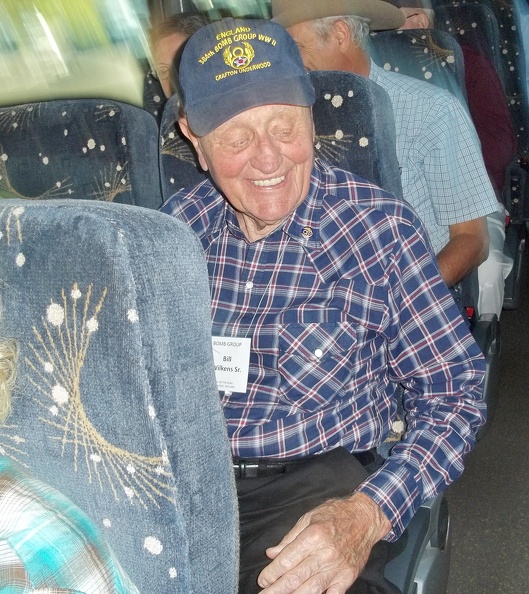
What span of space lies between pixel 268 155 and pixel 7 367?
0.63 metres

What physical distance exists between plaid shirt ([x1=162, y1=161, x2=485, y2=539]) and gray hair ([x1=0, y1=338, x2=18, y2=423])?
495 mm

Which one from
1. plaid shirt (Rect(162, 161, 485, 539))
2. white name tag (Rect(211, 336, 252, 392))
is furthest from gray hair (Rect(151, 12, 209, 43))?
white name tag (Rect(211, 336, 252, 392))

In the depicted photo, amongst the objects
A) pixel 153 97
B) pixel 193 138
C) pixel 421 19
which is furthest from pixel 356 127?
pixel 421 19

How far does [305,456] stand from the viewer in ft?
4.01

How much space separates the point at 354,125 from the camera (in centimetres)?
143

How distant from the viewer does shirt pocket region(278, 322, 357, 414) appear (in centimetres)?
123

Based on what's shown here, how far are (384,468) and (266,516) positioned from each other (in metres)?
0.22

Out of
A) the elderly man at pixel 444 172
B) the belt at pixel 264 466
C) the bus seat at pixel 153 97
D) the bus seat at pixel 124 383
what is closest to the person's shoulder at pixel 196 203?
the belt at pixel 264 466

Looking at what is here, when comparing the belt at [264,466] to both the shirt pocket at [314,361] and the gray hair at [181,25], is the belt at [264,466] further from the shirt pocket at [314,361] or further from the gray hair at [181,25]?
the gray hair at [181,25]

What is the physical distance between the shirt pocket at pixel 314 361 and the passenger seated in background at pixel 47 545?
1.68ft

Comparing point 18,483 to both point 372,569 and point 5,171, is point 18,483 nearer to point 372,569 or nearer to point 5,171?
point 372,569

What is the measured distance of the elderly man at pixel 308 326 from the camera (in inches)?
46.4

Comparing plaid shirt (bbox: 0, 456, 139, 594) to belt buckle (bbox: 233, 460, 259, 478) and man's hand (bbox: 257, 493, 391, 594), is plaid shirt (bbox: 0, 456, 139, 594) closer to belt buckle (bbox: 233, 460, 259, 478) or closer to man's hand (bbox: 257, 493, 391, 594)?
man's hand (bbox: 257, 493, 391, 594)

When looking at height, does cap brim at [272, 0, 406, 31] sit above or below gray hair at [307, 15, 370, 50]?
above
